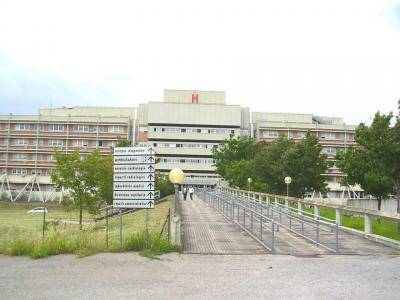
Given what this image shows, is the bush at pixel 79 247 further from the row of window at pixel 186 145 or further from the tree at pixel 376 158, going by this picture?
the row of window at pixel 186 145

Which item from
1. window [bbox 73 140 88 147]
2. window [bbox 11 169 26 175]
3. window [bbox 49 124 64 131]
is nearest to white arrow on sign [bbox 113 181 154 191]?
window [bbox 73 140 88 147]

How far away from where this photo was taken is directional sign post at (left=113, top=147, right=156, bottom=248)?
40.9 ft

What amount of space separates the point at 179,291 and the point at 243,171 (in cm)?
4591

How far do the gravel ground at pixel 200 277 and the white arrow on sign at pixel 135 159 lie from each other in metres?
2.36

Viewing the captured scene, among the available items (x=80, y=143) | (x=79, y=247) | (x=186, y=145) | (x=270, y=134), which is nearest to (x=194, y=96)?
(x=186, y=145)

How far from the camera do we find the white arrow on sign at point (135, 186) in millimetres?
12484

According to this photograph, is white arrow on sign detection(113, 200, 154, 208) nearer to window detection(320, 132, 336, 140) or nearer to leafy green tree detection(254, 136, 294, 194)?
leafy green tree detection(254, 136, 294, 194)

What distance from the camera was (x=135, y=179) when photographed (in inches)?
495

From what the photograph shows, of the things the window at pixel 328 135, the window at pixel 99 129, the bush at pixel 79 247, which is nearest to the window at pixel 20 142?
the window at pixel 99 129

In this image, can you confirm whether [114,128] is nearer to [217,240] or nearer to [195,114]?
[195,114]

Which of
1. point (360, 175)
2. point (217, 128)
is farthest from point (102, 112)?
point (360, 175)

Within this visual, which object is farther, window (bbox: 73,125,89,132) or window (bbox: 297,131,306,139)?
window (bbox: 297,131,306,139)

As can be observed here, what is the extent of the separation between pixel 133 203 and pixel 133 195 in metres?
0.20

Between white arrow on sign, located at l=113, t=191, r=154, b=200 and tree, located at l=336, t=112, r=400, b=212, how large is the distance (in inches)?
390
